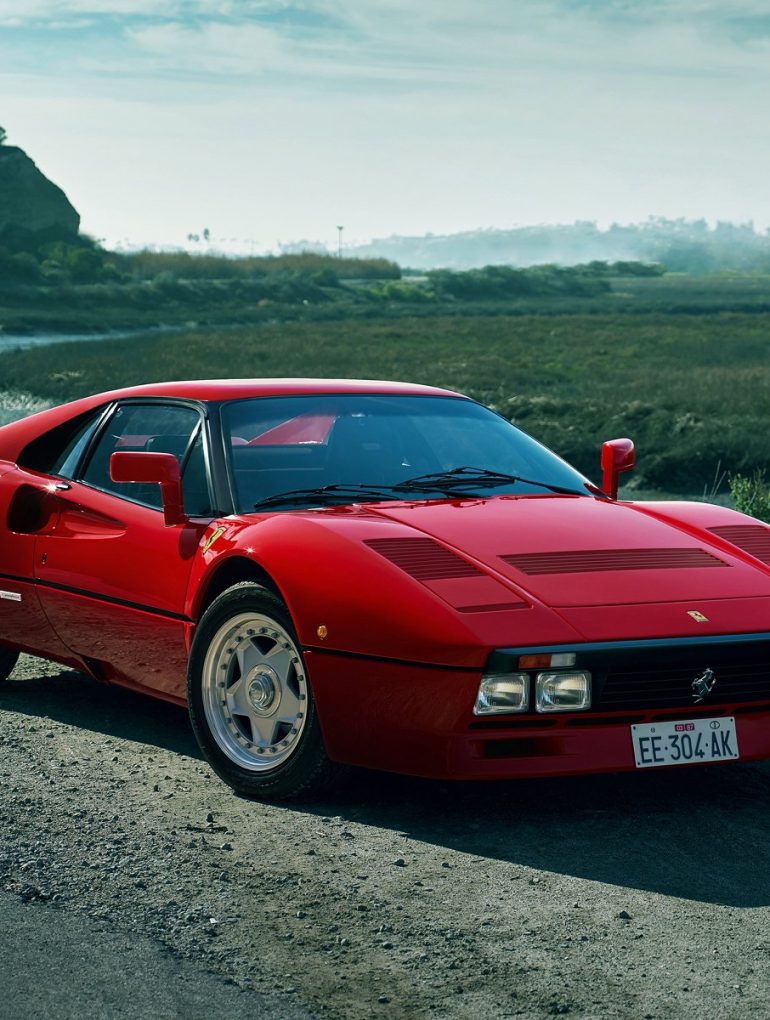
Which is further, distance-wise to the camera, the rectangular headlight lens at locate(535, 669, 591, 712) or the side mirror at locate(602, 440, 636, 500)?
the side mirror at locate(602, 440, 636, 500)

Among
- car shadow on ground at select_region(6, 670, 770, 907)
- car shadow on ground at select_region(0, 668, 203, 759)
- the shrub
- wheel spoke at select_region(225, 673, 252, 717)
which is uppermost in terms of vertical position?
wheel spoke at select_region(225, 673, 252, 717)

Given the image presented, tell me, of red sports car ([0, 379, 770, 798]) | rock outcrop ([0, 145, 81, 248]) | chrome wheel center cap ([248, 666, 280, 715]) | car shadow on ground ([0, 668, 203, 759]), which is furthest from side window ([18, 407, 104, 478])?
rock outcrop ([0, 145, 81, 248])

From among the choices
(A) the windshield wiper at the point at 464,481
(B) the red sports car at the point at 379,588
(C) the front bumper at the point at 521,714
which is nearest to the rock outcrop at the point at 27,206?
(B) the red sports car at the point at 379,588

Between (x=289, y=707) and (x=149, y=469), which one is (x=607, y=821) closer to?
(x=289, y=707)

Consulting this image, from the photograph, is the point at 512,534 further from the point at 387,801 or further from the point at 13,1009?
the point at 13,1009

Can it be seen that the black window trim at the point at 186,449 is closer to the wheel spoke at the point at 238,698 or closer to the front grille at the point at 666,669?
the wheel spoke at the point at 238,698

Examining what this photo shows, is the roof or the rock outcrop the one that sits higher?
the rock outcrop

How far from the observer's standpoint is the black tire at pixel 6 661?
7043mm

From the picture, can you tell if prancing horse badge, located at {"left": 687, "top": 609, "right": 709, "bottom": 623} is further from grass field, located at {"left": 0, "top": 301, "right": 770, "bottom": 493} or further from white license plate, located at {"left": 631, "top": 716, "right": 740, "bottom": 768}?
grass field, located at {"left": 0, "top": 301, "right": 770, "bottom": 493}

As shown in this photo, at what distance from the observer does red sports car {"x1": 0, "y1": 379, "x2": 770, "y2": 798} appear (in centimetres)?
469

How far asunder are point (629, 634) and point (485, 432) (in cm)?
189

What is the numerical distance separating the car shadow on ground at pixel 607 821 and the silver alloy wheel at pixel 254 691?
0.24 metres

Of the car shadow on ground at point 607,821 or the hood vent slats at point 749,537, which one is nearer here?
the car shadow on ground at point 607,821

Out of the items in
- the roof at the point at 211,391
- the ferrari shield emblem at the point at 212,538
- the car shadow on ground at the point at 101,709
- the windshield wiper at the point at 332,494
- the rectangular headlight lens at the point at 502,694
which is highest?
the roof at the point at 211,391
